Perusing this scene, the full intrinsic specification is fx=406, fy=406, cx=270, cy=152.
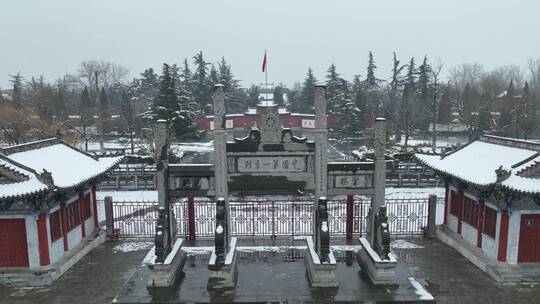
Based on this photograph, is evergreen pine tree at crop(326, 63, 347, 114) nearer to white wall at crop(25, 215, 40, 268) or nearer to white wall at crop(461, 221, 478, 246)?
white wall at crop(461, 221, 478, 246)

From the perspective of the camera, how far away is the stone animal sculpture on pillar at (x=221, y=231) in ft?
37.1

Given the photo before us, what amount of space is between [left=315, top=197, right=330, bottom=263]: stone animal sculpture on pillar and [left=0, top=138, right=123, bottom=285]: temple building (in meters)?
7.75

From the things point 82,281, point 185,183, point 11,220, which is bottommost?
point 82,281

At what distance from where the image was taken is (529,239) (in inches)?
488

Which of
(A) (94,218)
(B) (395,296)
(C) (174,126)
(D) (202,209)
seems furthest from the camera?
(C) (174,126)

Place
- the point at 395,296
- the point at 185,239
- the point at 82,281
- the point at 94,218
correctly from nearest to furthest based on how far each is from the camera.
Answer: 1. the point at 395,296
2. the point at 82,281
3. the point at 185,239
4. the point at 94,218

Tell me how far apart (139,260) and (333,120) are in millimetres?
42745

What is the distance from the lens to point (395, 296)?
1052 cm

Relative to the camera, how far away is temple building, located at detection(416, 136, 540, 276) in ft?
38.9

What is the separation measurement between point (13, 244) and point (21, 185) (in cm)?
206

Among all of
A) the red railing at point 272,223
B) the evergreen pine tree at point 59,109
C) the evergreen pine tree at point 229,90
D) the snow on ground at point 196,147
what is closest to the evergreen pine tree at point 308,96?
the evergreen pine tree at point 229,90

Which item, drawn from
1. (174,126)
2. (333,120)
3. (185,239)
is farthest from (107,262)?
(333,120)

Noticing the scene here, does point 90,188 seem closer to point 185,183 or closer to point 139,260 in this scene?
point 139,260

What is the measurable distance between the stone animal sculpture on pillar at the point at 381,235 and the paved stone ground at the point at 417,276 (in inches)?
68.2
